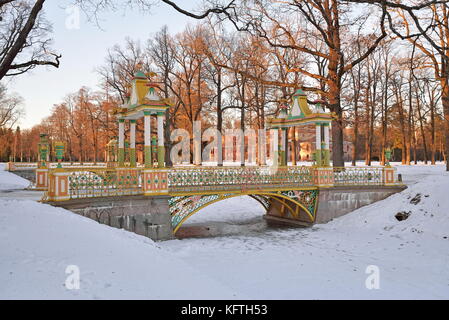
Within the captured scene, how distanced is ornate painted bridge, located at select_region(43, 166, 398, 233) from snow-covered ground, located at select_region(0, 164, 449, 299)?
1.23 metres

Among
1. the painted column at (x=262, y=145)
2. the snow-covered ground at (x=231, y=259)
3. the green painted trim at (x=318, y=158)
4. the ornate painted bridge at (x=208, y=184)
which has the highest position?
the painted column at (x=262, y=145)

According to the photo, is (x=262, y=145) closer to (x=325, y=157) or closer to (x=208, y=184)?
(x=325, y=157)

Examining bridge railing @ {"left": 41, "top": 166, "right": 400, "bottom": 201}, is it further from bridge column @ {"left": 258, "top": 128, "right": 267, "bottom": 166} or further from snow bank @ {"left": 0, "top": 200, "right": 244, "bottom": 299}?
bridge column @ {"left": 258, "top": 128, "right": 267, "bottom": 166}

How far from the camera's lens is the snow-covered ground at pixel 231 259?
607cm

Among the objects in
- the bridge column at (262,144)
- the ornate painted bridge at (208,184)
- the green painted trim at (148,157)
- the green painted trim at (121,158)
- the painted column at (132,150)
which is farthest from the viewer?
the bridge column at (262,144)

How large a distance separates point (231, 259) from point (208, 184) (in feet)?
11.9

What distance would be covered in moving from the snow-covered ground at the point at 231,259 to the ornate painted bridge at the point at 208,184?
1229 mm

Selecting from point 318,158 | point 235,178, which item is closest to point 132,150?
point 235,178

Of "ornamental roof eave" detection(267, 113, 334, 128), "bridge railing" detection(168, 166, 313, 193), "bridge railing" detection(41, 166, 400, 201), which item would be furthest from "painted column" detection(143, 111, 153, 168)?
"ornamental roof eave" detection(267, 113, 334, 128)

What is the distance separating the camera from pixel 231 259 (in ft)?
32.8

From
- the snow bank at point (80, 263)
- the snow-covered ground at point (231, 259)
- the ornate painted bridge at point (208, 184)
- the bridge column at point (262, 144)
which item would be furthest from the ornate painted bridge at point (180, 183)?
the bridge column at point (262, 144)

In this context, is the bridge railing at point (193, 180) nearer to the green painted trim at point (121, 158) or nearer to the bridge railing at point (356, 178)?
the bridge railing at point (356, 178)
